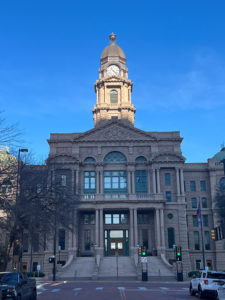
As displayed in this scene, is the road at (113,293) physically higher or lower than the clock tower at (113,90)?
lower

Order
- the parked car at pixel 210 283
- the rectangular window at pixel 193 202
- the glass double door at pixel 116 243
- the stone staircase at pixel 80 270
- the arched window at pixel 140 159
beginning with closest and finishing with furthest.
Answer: the parked car at pixel 210 283, the stone staircase at pixel 80 270, the glass double door at pixel 116 243, the arched window at pixel 140 159, the rectangular window at pixel 193 202

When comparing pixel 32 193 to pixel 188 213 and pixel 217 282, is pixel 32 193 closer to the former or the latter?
pixel 217 282

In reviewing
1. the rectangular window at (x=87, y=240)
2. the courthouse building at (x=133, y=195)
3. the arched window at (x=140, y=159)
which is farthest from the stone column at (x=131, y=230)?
the arched window at (x=140, y=159)

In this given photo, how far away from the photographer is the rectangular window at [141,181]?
5784 centimetres

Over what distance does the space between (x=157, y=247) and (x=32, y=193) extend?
31.8m

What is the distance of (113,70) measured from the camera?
242ft

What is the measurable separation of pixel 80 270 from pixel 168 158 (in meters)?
22.3

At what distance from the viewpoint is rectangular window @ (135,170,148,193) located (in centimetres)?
5784

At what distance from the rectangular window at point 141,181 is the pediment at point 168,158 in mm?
3036

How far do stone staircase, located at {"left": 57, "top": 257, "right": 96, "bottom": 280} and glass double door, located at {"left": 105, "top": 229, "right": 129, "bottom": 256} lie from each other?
5466 mm

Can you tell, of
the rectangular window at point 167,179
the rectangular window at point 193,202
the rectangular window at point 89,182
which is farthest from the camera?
the rectangular window at point 193,202

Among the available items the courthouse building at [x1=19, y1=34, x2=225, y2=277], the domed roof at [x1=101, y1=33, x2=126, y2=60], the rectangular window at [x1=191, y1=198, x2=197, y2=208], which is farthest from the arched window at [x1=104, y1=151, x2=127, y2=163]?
the domed roof at [x1=101, y1=33, x2=126, y2=60]

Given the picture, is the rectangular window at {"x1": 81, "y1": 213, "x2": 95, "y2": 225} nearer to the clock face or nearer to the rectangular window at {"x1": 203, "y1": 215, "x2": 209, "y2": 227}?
the rectangular window at {"x1": 203, "y1": 215, "x2": 209, "y2": 227}

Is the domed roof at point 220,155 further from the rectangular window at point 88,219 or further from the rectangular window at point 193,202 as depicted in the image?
the rectangular window at point 88,219
